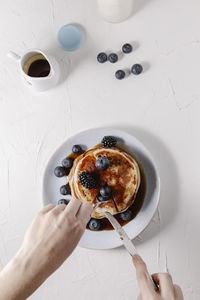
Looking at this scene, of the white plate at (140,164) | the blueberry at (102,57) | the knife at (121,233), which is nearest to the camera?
the knife at (121,233)

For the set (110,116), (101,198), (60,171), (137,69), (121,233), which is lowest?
(121,233)

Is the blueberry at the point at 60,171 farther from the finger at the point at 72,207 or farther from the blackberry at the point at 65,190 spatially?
the finger at the point at 72,207

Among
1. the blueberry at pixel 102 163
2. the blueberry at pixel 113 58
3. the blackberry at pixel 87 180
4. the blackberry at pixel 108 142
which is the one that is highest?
the blueberry at pixel 113 58

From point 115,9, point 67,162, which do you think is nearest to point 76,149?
point 67,162

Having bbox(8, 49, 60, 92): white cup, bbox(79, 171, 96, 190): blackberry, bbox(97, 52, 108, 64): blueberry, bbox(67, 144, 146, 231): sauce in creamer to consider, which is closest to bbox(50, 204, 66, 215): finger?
bbox(79, 171, 96, 190): blackberry

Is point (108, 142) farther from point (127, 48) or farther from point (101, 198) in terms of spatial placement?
point (127, 48)

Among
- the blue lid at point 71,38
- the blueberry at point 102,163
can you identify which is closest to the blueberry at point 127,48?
the blue lid at point 71,38

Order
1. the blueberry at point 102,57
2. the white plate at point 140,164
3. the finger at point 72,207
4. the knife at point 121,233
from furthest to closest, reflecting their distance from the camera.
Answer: the blueberry at point 102,57
the white plate at point 140,164
the knife at point 121,233
the finger at point 72,207
